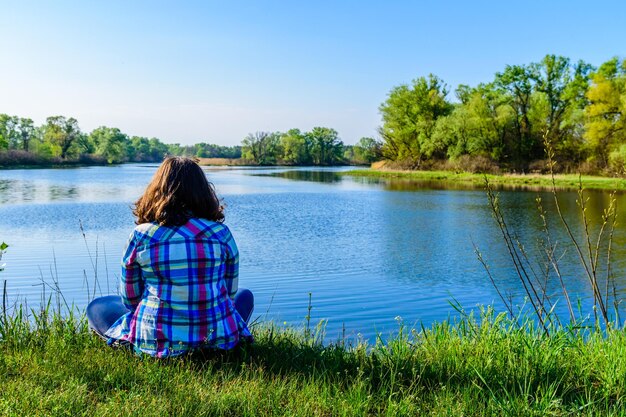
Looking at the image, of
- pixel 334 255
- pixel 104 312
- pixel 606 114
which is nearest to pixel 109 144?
pixel 606 114

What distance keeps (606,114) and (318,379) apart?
1678 inches

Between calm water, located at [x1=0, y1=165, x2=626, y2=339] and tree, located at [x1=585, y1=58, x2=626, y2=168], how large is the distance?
1638cm

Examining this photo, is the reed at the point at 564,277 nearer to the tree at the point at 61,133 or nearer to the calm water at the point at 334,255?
the calm water at the point at 334,255

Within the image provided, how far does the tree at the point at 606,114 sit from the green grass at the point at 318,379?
39260 mm

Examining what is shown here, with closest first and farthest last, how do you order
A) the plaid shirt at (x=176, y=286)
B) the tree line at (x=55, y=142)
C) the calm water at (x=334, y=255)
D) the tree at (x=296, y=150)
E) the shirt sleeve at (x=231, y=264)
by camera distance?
the plaid shirt at (x=176, y=286), the shirt sleeve at (x=231, y=264), the calm water at (x=334, y=255), the tree line at (x=55, y=142), the tree at (x=296, y=150)

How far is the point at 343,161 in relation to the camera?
113m

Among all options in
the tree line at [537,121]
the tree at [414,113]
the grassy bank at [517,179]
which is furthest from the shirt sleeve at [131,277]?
the tree at [414,113]

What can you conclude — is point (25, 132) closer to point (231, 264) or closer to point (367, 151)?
point (367, 151)

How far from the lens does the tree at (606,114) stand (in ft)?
124

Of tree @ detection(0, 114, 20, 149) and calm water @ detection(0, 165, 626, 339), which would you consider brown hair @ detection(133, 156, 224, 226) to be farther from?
tree @ detection(0, 114, 20, 149)

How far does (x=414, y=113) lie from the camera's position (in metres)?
54.9

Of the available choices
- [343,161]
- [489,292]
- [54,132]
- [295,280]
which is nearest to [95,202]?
[295,280]

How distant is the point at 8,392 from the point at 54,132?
87.2m

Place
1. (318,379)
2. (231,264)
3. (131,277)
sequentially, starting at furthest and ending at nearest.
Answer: (231,264), (131,277), (318,379)
